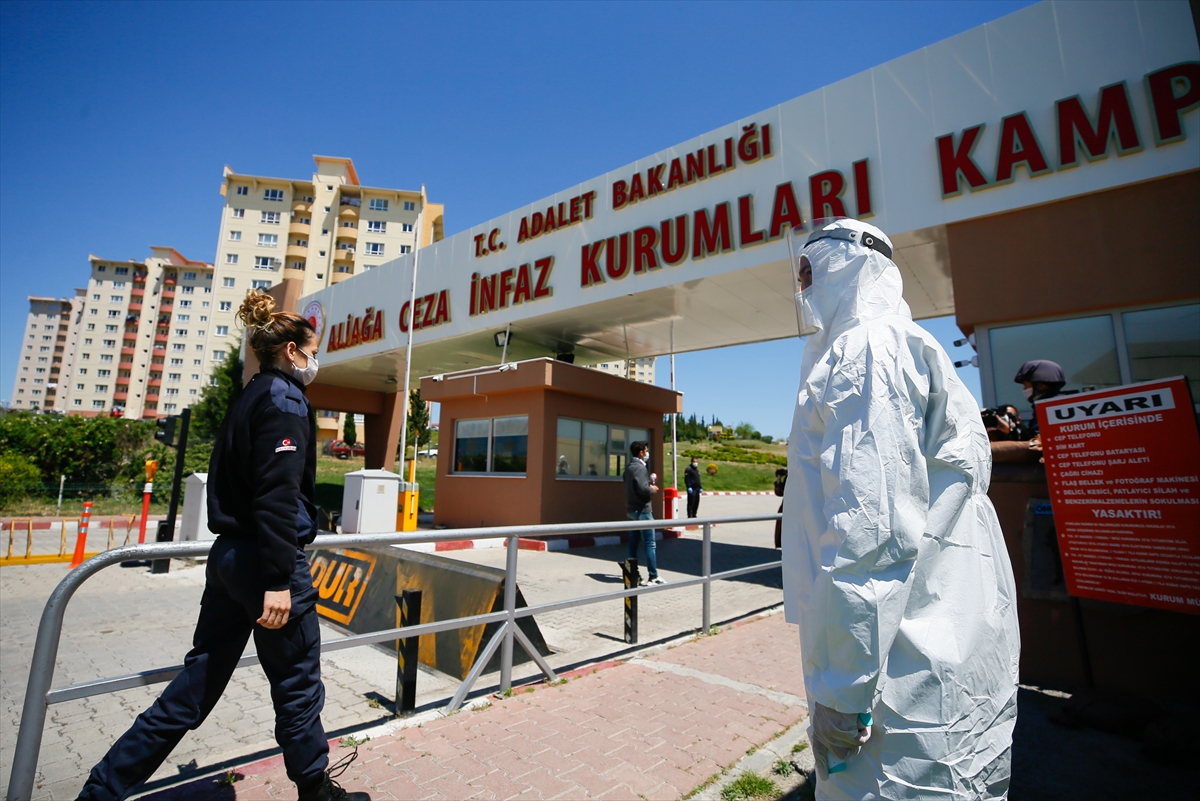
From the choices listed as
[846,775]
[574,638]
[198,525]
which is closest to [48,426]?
[198,525]

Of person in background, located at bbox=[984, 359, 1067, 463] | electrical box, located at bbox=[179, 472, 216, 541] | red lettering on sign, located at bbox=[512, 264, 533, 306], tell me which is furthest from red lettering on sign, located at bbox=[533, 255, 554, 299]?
person in background, located at bbox=[984, 359, 1067, 463]

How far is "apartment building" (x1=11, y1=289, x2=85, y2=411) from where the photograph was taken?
96.4m

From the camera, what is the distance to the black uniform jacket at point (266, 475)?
7.13 ft

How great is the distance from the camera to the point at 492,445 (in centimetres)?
1396

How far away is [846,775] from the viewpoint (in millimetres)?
1633

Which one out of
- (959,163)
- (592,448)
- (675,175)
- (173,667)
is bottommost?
(173,667)

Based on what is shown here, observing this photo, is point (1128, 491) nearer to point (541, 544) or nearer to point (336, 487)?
point (541, 544)

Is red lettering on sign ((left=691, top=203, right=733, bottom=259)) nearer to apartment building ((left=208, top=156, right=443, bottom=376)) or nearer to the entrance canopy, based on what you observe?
the entrance canopy

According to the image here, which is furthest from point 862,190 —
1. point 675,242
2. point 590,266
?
point 590,266

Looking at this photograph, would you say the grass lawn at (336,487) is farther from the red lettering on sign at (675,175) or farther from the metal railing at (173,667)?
the metal railing at (173,667)

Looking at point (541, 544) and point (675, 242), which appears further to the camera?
point (541, 544)

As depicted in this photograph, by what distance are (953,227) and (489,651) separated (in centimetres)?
738

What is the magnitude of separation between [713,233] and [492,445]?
24.4ft

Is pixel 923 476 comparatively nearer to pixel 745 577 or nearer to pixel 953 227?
pixel 953 227
